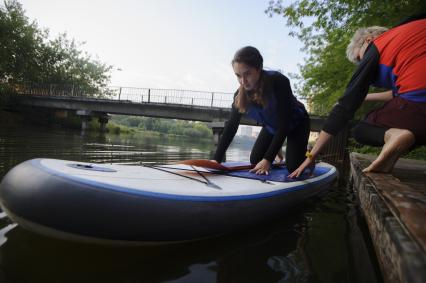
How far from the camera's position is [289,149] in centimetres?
391

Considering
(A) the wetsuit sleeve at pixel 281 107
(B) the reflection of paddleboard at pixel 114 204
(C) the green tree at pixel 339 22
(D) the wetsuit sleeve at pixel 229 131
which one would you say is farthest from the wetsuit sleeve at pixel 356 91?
(C) the green tree at pixel 339 22

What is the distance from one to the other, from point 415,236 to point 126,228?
59.1 inches

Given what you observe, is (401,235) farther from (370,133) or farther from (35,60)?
(35,60)

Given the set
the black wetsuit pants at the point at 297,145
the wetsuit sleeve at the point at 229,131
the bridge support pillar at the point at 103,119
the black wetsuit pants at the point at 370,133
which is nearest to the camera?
the black wetsuit pants at the point at 370,133

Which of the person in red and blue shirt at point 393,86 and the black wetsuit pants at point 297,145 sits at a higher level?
the person in red and blue shirt at point 393,86

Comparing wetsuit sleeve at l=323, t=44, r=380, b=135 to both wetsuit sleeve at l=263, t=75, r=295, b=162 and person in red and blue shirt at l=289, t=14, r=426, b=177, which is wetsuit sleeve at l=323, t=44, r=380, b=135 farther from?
wetsuit sleeve at l=263, t=75, r=295, b=162

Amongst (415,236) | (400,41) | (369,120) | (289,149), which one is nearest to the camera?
(415,236)

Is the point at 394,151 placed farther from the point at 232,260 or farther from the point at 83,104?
the point at 83,104

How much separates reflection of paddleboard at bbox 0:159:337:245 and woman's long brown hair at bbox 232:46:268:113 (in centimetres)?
130

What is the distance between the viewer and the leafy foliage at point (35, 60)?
99.7ft

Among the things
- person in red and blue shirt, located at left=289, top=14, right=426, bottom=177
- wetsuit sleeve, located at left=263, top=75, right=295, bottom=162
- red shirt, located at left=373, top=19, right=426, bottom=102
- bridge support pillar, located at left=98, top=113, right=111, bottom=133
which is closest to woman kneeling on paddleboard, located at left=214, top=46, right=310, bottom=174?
wetsuit sleeve, located at left=263, top=75, right=295, bottom=162

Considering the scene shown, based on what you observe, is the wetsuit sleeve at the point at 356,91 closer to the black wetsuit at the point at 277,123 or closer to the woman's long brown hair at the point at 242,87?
the black wetsuit at the point at 277,123

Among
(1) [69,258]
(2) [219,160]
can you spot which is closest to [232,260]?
(1) [69,258]

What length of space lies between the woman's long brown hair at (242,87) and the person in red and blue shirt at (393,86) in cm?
93
